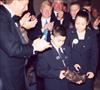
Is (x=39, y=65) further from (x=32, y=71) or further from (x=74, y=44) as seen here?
(x=32, y=71)

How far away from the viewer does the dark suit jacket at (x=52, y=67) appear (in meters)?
3.82

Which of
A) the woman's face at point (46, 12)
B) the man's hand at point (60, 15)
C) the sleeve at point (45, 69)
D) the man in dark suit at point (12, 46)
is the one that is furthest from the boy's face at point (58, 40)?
the man's hand at point (60, 15)

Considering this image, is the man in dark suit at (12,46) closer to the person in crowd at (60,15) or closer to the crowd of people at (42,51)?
the crowd of people at (42,51)

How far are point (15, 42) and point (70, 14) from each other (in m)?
2.86

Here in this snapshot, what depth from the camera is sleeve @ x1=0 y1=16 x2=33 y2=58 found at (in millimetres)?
3080

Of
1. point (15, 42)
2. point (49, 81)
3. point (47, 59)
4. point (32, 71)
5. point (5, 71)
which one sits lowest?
point (32, 71)

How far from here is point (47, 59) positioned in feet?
12.6

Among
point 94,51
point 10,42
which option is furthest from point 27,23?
point 94,51

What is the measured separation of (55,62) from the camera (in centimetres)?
388

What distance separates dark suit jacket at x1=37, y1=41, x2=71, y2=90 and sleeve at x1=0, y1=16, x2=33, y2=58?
67 cm

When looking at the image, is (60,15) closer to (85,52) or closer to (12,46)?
(85,52)

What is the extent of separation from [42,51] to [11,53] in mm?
737

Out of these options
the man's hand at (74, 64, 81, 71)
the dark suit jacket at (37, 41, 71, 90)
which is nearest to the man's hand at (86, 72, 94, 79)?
the man's hand at (74, 64, 81, 71)

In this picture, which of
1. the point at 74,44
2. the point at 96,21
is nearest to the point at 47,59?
the point at 74,44
